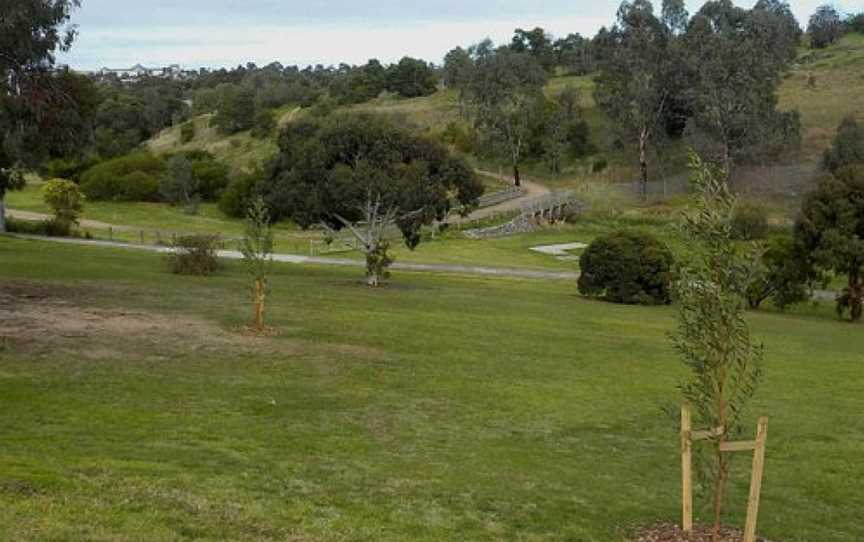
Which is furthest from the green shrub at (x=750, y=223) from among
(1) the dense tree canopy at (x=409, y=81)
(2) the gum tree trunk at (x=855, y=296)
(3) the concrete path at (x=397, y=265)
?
(1) the dense tree canopy at (x=409, y=81)

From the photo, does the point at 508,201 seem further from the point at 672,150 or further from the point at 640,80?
the point at 672,150

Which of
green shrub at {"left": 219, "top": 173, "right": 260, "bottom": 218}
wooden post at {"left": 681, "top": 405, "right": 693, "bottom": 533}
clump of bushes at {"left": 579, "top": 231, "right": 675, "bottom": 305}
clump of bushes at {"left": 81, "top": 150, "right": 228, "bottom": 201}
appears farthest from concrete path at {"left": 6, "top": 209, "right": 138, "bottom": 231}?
wooden post at {"left": 681, "top": 405, "right": 693, "bottom": 533}

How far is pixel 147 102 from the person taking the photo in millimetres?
156375

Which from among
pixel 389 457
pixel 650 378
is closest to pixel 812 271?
pixel 650 378

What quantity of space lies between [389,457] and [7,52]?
1846 centimetres

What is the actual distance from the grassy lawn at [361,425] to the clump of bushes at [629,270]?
Result: 1173 cm

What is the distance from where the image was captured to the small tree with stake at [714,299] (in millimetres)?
9812

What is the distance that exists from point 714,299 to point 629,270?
33.3 m

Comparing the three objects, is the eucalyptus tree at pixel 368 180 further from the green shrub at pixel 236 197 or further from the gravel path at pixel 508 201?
the green shrub at pixel 236 197

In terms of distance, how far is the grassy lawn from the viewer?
34.6 feet

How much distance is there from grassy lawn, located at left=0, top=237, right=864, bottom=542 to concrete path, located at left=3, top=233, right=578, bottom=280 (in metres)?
21.6

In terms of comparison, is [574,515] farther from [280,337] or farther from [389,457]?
[280,337]

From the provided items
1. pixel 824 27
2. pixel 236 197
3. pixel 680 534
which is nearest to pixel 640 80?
pixel 236 197

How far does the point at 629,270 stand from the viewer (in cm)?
4250
